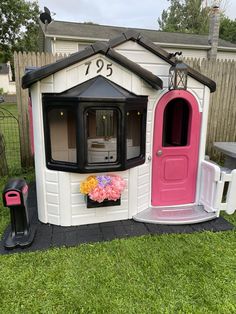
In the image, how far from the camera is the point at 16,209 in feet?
9.48

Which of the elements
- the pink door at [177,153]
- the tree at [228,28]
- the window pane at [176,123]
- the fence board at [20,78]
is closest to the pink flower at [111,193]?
the pink door at [177,153]

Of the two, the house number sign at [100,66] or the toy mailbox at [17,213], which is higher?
the house number sign at [100,66]

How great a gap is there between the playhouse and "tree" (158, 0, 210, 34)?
1102 inches

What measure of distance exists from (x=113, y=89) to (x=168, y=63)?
39.1 inches

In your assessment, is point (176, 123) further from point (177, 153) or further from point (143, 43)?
point (143, 43)

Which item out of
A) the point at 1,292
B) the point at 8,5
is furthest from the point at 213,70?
the point at 8,5

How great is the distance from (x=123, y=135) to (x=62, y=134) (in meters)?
0.90

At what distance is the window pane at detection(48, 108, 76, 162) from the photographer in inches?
124

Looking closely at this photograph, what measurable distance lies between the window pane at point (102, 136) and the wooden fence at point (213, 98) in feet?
8.41

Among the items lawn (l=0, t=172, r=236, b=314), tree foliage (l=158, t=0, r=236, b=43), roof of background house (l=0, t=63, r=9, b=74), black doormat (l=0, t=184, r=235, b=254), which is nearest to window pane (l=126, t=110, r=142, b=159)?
black doormat (l=0, t=184, r=235, b=254)

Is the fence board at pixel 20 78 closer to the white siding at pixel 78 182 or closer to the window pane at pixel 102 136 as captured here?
the white siding at pixel 78 182

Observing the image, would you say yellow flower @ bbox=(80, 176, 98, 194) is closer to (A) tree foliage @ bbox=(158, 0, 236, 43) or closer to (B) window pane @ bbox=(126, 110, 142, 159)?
(B) window pane @ bbox=(126, 110, 142, 159)

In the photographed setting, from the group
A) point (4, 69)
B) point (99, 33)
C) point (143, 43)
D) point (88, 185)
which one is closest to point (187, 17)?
point (99, 33)

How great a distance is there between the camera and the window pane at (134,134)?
329cm
